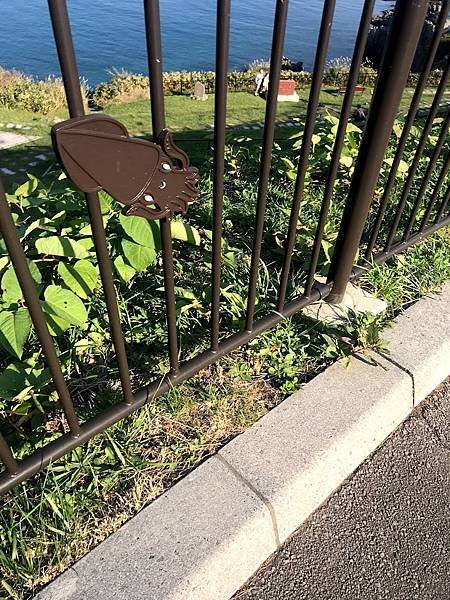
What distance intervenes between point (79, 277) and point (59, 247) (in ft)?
0.52

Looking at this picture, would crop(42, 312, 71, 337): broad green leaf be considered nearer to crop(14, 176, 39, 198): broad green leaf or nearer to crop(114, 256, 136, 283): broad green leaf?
crop(114, 256, 136, 283): broad green leaf

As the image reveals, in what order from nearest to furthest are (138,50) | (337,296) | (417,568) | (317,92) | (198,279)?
(317,92)
(417,568)
(337,296)
(198,279)
(138,50)

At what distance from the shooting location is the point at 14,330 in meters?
1.51

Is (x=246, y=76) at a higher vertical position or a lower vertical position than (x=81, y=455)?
lower

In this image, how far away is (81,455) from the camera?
5.21 feet

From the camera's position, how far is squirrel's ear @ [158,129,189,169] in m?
1.01

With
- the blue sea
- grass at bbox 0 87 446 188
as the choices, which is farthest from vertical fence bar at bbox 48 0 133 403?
the blue sea

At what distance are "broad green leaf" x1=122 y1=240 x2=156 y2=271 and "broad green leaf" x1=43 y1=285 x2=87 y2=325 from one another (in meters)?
0.31

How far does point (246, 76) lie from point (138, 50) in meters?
15.7

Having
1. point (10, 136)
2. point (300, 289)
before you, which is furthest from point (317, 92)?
point (10, 136)

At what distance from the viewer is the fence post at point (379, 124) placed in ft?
4.96

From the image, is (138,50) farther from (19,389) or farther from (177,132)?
(19,389)

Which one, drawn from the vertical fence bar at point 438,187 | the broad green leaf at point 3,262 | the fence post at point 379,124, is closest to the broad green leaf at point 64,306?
the broad green leaf at point 3,262

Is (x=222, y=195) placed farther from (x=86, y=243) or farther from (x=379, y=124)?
(x=86, y=243)
